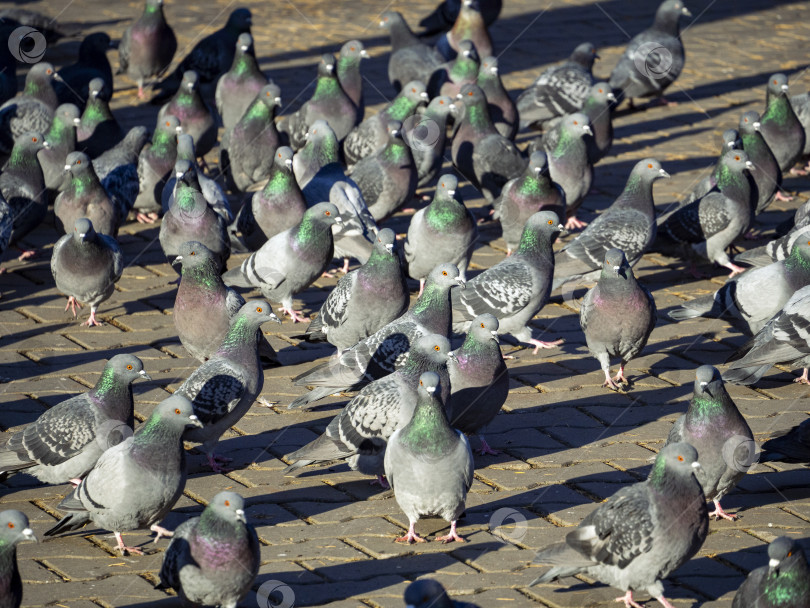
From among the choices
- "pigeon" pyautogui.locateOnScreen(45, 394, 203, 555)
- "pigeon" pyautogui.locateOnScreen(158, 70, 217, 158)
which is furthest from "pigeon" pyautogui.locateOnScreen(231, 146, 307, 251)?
"pigeon" pyautogui.locateOnScreen(45, 394, 203, 555)

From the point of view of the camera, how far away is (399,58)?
13.7m

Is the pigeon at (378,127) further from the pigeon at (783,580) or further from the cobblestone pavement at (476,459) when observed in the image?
the pigeon at (783,580)

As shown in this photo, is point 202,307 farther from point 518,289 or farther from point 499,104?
point 499,104

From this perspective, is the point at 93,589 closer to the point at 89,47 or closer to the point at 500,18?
the point at 89,47

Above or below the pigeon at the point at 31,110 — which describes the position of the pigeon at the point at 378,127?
below

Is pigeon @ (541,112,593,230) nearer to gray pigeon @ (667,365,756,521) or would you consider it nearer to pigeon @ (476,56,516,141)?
pigeon @ (476,56,516,141)

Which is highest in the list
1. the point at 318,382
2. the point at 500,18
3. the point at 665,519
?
the point at 665,519

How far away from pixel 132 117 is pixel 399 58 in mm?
3193

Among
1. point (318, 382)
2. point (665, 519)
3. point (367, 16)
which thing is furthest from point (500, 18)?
point (665, 519)

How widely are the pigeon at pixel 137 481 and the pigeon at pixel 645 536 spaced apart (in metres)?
1.94

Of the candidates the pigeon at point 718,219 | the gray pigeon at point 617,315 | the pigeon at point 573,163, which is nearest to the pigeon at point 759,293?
the gray pigeon at point 617,315

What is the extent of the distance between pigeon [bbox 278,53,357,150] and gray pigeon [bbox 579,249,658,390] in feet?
15.7

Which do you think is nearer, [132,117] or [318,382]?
[318,382]

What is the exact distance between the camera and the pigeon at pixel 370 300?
323 inches
